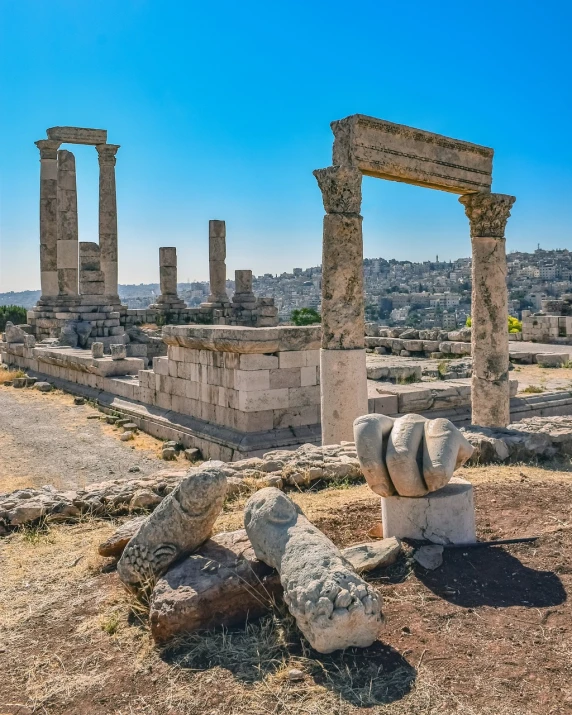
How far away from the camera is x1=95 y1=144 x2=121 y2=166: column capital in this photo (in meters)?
27.0

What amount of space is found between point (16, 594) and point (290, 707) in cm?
217

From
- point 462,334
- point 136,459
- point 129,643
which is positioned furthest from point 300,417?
point 462,334

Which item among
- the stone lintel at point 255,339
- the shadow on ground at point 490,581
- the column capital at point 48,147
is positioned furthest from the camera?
the column capital at point 48,147

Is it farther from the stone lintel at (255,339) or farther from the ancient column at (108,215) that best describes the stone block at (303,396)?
the ancient column at (108,215)

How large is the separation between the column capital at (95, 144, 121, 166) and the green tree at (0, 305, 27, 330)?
1136 cm

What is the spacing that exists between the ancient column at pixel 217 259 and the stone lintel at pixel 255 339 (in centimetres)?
1997

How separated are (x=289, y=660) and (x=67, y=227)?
24.6m

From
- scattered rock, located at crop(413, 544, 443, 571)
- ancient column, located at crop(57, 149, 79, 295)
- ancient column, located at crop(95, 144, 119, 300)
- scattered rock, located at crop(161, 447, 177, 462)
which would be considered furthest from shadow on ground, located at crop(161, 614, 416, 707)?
ancient column, located at crop(95, 144, 119, 300)

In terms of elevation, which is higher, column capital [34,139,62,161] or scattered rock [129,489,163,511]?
column capital [34,139,62,161]

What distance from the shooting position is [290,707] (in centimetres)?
294

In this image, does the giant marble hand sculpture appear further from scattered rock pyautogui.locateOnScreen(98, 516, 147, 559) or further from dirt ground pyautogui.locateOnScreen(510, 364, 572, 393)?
dirt ground pyautogui.locateOnScreen(510, 364, 572, 393)

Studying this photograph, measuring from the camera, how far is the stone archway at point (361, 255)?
820 centimetres

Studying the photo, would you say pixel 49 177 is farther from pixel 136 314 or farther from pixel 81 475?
pixel 81 475

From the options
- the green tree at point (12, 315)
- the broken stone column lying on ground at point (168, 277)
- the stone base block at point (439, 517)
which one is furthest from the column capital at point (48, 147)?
the stone base block at point (439, 517)
